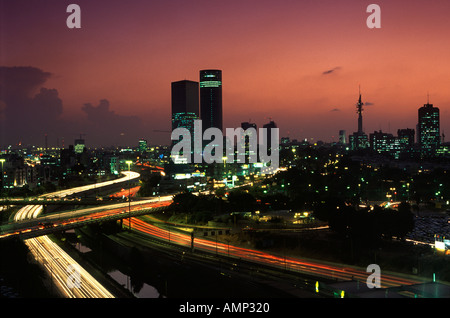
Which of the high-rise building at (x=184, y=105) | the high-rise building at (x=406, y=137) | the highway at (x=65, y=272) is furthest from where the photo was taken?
the high-rise building at (x=406, y=137)

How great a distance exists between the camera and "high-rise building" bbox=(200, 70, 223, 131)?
92688 mm

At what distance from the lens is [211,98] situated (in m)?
92.9

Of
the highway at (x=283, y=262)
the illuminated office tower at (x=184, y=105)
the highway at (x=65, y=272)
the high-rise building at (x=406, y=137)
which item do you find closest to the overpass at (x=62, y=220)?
the highway at (x=65, y=272)

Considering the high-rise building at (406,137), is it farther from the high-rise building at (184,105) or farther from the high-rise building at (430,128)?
the high-rise building at (184,105)

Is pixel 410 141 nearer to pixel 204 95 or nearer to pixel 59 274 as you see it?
pixel 204 95

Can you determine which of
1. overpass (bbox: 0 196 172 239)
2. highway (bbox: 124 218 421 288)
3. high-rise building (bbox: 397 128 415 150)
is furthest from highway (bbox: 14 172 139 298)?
high-rise building (bbox: 397 128 415 150)

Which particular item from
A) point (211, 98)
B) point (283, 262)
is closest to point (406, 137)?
point (211, 98)

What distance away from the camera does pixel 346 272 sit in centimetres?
1209

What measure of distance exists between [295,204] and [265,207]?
1.59 m

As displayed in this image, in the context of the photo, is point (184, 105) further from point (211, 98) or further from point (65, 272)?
point (65, 272)

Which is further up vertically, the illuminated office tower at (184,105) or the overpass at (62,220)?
the illuminated office tower at (184,105)

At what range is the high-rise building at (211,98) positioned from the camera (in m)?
92.7

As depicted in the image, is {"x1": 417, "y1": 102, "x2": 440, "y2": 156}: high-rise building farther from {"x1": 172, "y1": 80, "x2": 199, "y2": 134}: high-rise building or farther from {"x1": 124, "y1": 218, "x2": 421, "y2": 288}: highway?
{"x1": 124, "y1": 218, "x2": 421, "y2": 288}: highway
